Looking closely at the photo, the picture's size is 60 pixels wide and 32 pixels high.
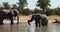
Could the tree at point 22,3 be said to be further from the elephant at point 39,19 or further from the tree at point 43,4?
the elephant at point 39,19

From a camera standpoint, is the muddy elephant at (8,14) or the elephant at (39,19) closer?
the elephant at (39,19)

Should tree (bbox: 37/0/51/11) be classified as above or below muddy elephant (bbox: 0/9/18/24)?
below

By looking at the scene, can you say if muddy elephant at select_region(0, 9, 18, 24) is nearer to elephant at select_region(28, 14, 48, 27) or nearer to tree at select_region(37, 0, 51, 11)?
elephant at select_region(28, 14, 48, 27)

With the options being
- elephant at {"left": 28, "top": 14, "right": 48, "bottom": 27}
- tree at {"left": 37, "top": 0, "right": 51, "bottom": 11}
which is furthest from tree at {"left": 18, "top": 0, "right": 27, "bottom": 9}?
elephant at {"left": 28, "top": 14, "right": 48, "bottom": 27}

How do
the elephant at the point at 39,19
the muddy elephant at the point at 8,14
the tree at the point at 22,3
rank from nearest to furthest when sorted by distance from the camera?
the elephant at the point at 39,19, the muddy elephant at the point at 8,14, the tree at the point at 22,3

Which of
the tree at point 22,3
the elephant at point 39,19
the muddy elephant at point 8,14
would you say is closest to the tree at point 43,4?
the tree at point 22,3

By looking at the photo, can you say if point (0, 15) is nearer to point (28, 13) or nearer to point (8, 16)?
point (8, 16)

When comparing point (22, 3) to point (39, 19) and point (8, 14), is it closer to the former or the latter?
point (8, 14)

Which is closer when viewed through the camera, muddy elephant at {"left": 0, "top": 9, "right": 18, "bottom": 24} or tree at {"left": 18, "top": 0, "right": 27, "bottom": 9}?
muddy elephant at {"left": 0, "top": 9, "right": 18, "bottom": 24}

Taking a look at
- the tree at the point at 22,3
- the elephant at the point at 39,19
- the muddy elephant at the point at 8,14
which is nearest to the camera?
the elephant at the point at 39,19

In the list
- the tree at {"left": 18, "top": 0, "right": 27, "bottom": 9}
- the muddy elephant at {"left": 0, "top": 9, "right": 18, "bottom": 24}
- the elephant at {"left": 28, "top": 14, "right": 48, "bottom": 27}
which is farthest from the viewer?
the tree at {"left": 18, "top": 0, "right": 27, "bottom": 9}

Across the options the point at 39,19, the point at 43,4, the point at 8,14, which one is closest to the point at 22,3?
the point at 43,4

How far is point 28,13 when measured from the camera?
52.8m

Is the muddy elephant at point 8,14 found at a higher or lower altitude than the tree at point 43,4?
higher
